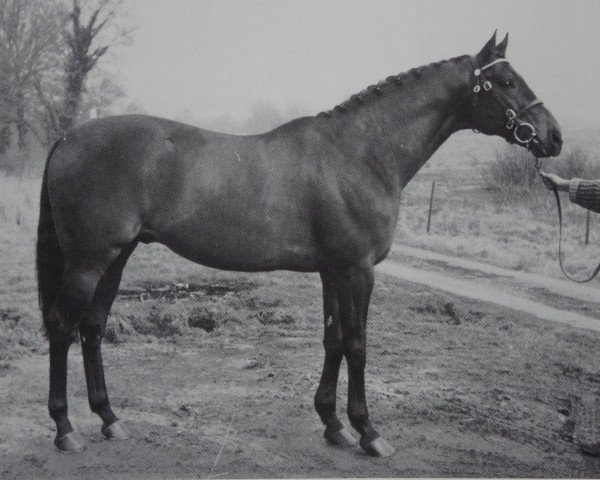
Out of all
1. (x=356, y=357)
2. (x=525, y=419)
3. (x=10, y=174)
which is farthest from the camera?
(x=10, y=174)

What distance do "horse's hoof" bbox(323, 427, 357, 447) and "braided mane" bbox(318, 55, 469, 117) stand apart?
199cm

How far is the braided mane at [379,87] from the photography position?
11.5 feet

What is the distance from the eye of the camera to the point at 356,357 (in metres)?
3.38

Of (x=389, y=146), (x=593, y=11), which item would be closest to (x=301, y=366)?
(x=389, y=146)

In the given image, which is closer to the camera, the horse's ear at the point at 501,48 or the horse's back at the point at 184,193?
the horse's back at the point at 184,193

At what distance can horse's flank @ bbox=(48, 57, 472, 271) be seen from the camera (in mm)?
3156

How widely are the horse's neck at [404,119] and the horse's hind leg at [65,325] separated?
5.61 feet

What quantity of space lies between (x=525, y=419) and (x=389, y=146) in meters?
2.13

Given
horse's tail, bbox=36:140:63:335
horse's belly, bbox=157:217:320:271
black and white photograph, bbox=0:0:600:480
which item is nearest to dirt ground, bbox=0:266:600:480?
black and white photograph, bbox=0:0:600:480

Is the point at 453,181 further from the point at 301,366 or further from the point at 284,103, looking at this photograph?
the point at 301,366

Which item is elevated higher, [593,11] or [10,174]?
[593,11]

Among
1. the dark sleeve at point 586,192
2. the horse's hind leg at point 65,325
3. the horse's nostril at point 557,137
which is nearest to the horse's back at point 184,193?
the horse's hind leg at point 65,325

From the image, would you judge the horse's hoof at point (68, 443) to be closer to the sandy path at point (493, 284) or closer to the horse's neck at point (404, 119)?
the horse's neck at point (404, 119)

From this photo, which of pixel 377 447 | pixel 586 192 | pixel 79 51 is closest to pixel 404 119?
pixel 586 192
